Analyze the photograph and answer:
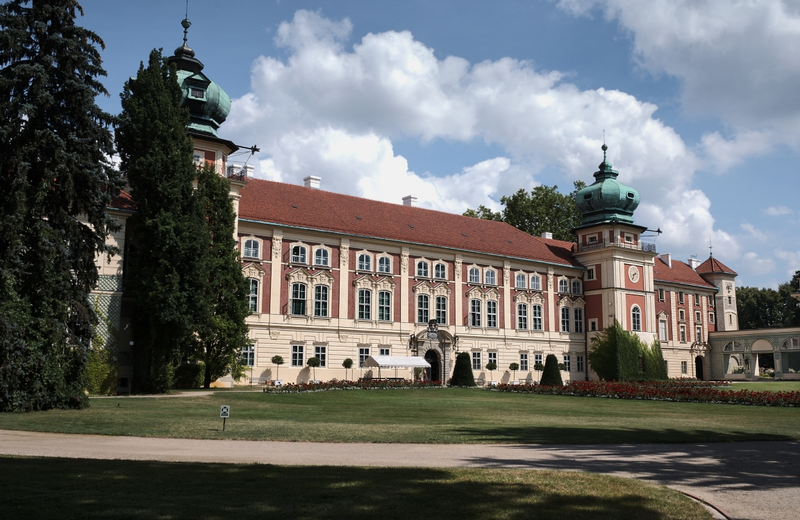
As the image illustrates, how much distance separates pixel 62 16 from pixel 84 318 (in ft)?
28.3

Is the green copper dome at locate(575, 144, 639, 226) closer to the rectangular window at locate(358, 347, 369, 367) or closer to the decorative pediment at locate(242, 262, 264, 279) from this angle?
the rectangular window at locate(358, 347, 369, 367)

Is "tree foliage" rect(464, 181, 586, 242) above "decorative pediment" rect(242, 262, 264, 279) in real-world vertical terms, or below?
above

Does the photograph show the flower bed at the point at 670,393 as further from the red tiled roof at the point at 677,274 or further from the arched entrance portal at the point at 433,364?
the red tiled roof at the point at 677,274

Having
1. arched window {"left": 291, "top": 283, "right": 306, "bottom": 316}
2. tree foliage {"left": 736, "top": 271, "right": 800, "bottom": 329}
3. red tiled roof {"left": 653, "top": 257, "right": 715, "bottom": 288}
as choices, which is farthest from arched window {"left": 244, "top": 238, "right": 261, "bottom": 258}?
tree foliage {"left": 736, "top": 271, "right": 800, "bottom": 329}

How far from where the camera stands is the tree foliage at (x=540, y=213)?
63969mm

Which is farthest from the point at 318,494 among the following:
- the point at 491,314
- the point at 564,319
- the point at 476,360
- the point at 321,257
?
the point at 564,319

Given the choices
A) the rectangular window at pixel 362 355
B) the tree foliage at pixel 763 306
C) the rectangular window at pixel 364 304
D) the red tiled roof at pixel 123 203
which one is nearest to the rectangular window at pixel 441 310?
the rectangular window at pixel 364 304

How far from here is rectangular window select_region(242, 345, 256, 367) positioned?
3712 centimetres

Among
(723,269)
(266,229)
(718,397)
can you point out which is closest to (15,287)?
(266,229)

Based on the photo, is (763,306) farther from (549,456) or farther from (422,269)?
(549,456)

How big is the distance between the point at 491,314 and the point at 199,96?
23.0 meters

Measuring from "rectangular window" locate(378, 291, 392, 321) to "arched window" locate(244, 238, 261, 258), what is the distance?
8.20m

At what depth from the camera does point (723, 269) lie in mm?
68750

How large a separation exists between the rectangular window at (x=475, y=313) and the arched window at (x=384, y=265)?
6.67m
